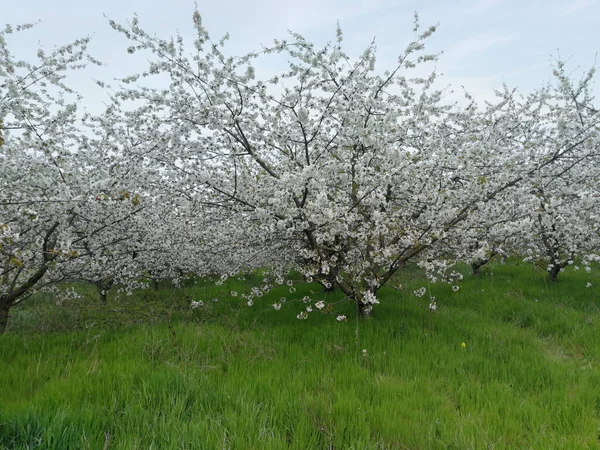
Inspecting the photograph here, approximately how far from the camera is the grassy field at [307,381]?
10.0 ft

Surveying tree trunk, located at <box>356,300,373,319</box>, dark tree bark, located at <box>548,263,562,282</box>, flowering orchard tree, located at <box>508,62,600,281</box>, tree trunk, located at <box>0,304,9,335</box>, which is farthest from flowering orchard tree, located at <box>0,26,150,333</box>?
dark tree bark, located at <box>548,263,562,282</box>

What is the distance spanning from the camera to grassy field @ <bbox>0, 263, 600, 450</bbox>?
3.06m

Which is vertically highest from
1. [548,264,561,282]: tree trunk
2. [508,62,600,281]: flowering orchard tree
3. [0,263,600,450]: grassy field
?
[508,62,600,281]: flowering orchard tree

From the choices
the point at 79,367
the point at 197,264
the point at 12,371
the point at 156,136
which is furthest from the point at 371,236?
the point at 197,264

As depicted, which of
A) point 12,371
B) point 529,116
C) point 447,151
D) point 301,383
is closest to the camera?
point 301,383

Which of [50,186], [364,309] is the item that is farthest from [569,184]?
[50,186]

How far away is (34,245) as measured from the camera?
575cm

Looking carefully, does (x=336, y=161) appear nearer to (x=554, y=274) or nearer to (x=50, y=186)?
(x=50, y=186)

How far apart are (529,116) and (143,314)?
9.49 m

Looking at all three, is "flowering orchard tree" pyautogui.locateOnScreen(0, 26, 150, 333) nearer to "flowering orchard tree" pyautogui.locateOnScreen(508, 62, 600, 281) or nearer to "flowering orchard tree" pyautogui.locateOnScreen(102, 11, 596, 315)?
"flowering orchard tree" pyautogui.locateOnScreen(102, 11, 596, 315)

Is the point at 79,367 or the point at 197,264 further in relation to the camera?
the point at 197,264

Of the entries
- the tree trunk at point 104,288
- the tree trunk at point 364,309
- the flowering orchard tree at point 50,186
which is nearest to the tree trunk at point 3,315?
the flowering orchard tree at point 50,186

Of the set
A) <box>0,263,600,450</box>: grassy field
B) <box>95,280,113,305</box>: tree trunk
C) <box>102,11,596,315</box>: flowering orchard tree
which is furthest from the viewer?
<box>95,280,113,305</box>: tree trunk

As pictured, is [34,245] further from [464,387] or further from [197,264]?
[464,387]
